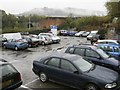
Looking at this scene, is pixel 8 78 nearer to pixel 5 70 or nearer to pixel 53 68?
pixel 5 70

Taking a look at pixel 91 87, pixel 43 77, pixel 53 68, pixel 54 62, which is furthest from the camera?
pixel 43 77

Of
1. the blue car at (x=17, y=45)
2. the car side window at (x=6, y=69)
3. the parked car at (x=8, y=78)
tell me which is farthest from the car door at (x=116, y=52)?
the blue car at (x=17, y=45)

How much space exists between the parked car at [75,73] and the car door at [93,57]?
6.03ft

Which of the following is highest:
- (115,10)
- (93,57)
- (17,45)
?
(115,10)

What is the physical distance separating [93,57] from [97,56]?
0.77 ft

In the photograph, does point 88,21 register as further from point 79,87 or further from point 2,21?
point 79,87

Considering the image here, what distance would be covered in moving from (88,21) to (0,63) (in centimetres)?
4568

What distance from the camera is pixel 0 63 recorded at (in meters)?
9.18

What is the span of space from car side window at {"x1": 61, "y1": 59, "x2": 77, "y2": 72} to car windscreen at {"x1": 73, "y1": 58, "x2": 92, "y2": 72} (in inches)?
8.8

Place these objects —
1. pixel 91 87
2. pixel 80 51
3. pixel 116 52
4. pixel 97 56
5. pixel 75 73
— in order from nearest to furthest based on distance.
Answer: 1. pixel 91 87
2. pixel 75 73
3. pixel 97 56
4. pixel 80 51
5. pixel 116 52

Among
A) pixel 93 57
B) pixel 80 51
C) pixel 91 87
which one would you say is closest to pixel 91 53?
pixel 93 57

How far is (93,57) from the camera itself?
1225 centimetres

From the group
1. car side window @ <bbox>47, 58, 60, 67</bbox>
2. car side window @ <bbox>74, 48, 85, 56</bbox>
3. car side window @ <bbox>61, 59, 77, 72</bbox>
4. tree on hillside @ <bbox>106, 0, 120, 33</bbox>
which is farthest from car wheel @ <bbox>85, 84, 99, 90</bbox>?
tree on hillside @ <bbox>106, 0, 120, 33</bbox>

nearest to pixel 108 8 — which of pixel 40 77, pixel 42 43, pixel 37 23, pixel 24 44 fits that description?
pixel 42 43
